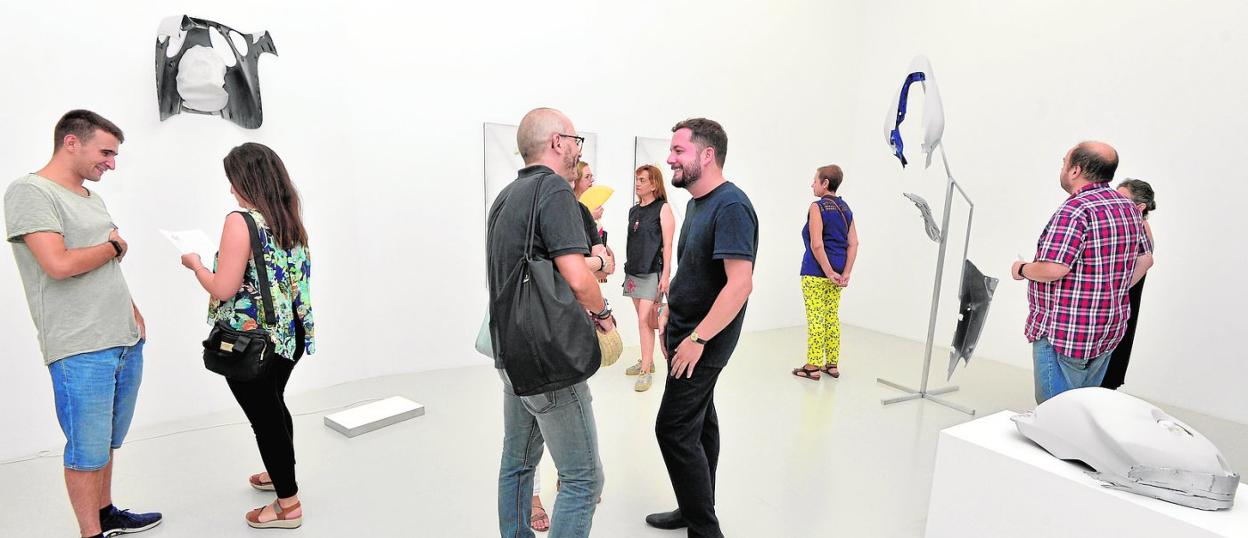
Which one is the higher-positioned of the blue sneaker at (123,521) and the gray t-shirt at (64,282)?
the gray t-shirt at (64,282)

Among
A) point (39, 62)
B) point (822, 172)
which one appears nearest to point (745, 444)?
point (822, 172)

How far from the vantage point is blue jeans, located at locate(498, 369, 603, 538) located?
1.71 metres

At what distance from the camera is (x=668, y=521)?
245 cm

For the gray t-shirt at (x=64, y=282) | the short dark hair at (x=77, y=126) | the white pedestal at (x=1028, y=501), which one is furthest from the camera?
the short dark hair at (x=77, y=126)

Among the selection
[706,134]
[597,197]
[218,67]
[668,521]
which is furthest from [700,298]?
[218,67]

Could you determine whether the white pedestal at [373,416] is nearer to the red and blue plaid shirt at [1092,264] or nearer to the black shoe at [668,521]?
the black shoe at [668,521]

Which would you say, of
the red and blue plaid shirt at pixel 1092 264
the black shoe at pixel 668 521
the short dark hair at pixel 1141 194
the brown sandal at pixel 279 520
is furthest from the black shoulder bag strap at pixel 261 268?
the short dark hair at pixel 1141 194

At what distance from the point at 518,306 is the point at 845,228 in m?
3.30

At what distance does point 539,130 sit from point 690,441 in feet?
3.99

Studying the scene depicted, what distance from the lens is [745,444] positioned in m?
3.33

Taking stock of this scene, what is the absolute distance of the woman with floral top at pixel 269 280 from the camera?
2043mm

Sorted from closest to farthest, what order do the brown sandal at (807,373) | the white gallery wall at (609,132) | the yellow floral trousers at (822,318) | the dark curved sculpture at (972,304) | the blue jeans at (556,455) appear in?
1. the blue jeans at (556,455)
2. the white gallery wall at (609,132)
3. the dark curved sculpture at (972,304)
4. the yellow floral trousers at (822,318)
5. the brown sandal at (807,373)

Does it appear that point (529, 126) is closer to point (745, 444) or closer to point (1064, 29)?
point (745, 444)

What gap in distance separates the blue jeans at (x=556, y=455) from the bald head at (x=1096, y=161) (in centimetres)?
243
